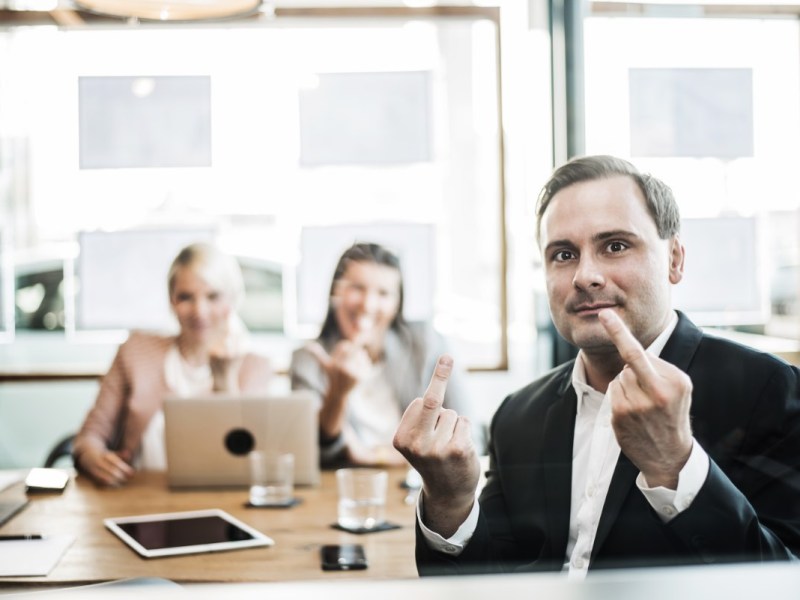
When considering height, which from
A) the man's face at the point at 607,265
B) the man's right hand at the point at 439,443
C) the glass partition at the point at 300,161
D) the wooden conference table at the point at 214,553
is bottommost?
the wooden conference table at the point at 214,553

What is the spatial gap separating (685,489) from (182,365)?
1.79m

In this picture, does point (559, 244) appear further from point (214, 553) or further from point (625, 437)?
point (214, 553)

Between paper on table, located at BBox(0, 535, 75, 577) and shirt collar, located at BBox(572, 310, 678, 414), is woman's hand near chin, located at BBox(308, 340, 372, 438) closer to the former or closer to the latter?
paper on table, located at BBox(0, 535, 75, 577)

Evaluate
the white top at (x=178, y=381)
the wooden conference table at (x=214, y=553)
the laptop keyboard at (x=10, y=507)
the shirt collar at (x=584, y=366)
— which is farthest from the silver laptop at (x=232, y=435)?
the shirt collar at (x=584, y=366)

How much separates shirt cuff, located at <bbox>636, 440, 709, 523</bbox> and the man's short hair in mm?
267

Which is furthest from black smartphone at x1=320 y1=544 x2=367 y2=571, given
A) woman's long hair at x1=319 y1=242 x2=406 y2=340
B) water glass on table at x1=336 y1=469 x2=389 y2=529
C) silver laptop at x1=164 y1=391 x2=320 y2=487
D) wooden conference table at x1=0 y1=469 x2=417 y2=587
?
woman's long hair at x1=319 y1=242 x2=406 y2=340

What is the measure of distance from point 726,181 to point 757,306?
188mm

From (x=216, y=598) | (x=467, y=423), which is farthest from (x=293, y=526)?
(x=216, y=598)

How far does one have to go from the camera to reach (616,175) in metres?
1.15

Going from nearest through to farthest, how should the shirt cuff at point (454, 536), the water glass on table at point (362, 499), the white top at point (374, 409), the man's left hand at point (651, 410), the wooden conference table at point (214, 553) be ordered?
the man's left hand at point (651, 410) < the shirt cuff at point (454, 536) < the wooden conference table at point (214, 553) < the water glass on table at point (362, 499) < the white top at point (374, 409)

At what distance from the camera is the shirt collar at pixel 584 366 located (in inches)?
43.3

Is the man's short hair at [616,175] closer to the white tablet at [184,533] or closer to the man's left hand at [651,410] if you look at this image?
the man's left hand at [651,410]

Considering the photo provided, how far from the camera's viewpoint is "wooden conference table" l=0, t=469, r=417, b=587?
1.33m

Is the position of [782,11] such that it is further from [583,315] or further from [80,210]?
[80,210]
